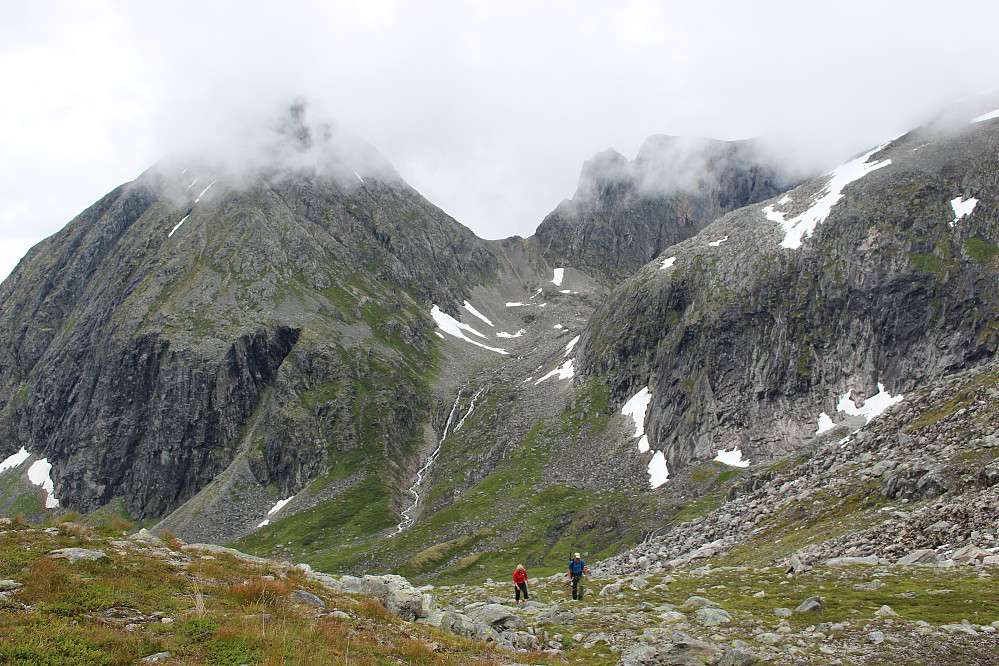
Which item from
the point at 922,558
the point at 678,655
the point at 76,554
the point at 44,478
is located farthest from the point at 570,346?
the point at 44,478

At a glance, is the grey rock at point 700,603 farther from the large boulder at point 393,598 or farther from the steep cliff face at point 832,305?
the steep cliff face at point 832,305

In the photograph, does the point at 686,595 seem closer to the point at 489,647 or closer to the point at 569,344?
the point at 489,647

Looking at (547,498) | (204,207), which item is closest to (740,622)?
(547,498)

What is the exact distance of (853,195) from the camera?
92188mm

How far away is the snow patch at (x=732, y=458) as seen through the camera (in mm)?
73312

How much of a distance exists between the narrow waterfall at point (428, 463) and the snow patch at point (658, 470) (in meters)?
47.1

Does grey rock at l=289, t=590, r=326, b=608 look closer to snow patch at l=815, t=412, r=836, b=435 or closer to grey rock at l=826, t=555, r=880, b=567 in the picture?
grey rock at l=826, t=555, r=880, b=567

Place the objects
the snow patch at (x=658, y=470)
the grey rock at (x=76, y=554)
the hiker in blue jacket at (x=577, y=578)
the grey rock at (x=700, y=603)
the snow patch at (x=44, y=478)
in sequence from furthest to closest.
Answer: the snow patch at (x=44, y=478), the snow patch at (x=658, y=470), the hiker in blue jacket at (x=577, y=578), the grey rock at (x=700, y=603), the grey rock at (x=76, y=554)

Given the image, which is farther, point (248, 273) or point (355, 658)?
point (248, 273)

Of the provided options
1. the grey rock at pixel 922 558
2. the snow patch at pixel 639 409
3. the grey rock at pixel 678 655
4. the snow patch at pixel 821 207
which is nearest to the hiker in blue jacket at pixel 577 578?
the grey rock at pixel 678 655

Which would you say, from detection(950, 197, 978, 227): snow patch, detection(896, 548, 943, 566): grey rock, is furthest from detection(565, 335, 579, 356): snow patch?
detection(896, 548, 943, 566): grey rock

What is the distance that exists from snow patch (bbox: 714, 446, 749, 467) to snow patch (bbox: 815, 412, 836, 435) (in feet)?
32.8

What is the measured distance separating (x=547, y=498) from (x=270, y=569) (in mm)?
70709

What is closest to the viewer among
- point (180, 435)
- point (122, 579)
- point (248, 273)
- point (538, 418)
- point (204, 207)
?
point (122, 579)
